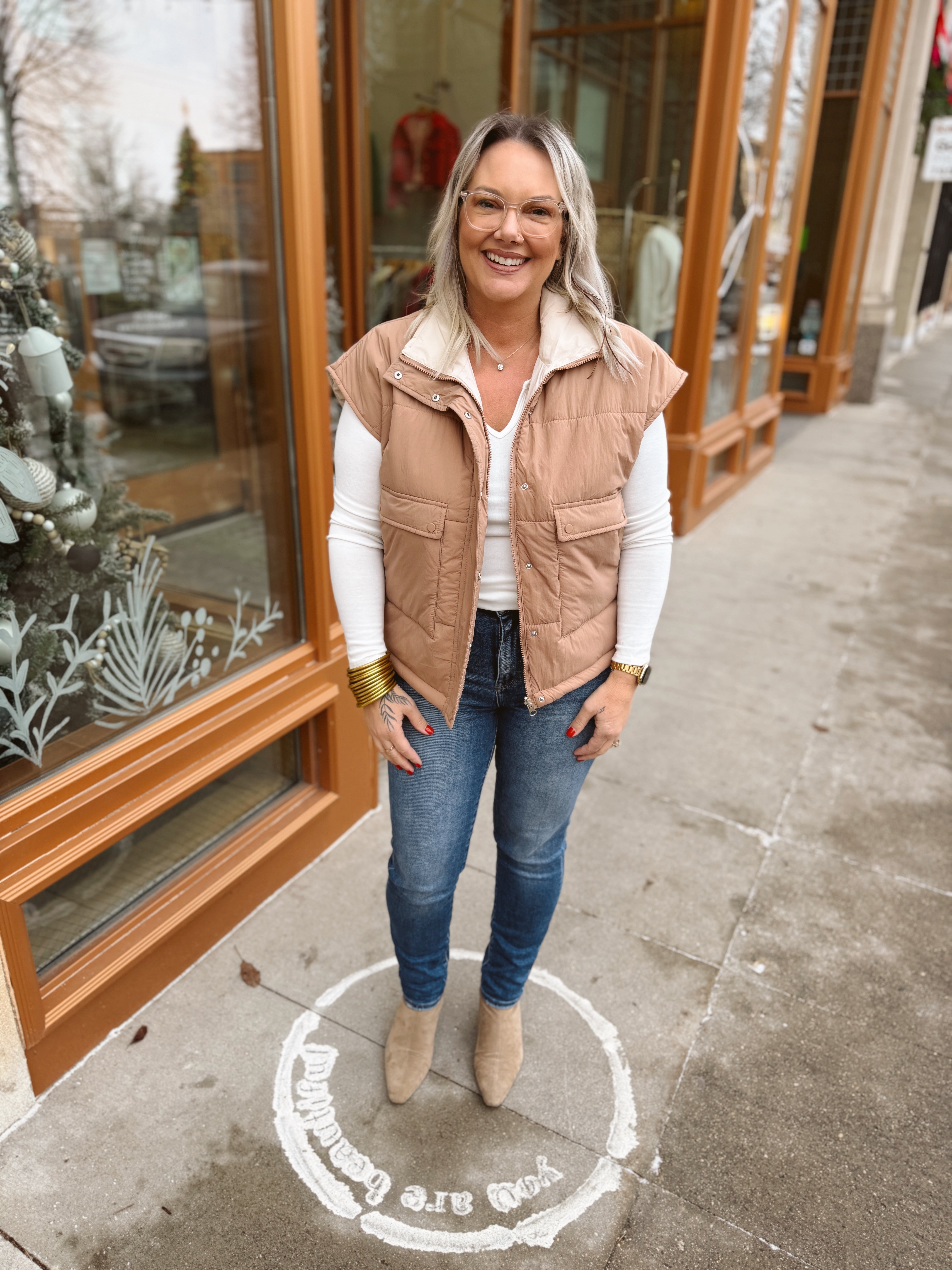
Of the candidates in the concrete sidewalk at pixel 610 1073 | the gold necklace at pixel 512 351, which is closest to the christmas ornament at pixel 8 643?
the concrete sidewalk at pixel 610 1073

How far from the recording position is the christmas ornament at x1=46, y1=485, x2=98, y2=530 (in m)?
2.22

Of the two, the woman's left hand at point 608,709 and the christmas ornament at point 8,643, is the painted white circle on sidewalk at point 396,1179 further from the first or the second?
the christmas ornament at point 8,643

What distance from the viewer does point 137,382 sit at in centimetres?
595

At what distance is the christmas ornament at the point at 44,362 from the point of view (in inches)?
84.4

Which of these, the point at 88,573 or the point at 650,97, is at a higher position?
the point at 650,97

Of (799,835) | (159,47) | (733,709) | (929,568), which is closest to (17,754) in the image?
(799,835)

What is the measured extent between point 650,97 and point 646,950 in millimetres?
5849

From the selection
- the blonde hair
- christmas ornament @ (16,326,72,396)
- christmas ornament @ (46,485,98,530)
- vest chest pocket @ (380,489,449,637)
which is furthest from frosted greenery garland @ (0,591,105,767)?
the blonde hair

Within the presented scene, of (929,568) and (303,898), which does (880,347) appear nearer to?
(929,568)

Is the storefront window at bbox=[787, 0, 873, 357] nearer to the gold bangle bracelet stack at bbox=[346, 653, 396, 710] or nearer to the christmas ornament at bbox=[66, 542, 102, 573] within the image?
the christmas ornament at bbox=[66, 542, 102, 573]

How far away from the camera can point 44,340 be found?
2186 mm

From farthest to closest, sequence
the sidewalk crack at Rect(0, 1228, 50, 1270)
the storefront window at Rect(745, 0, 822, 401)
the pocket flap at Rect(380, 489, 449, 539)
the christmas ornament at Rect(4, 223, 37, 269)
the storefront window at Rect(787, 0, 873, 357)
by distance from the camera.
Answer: the storefront window at Rect(787, 0, 873, 357) < the storefront window at Rect(745, 0, 822, 401) < the christmas ornament at Rect(4, 223, 37, 269) < the sidewalk crack at Rect(0, 1228, 50, 1270) < the pocket flap at Rect(380, 489, 449, 539)

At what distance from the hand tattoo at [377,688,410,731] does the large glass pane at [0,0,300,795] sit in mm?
818

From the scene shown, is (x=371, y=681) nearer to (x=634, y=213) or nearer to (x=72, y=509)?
(x=72, y=509)
